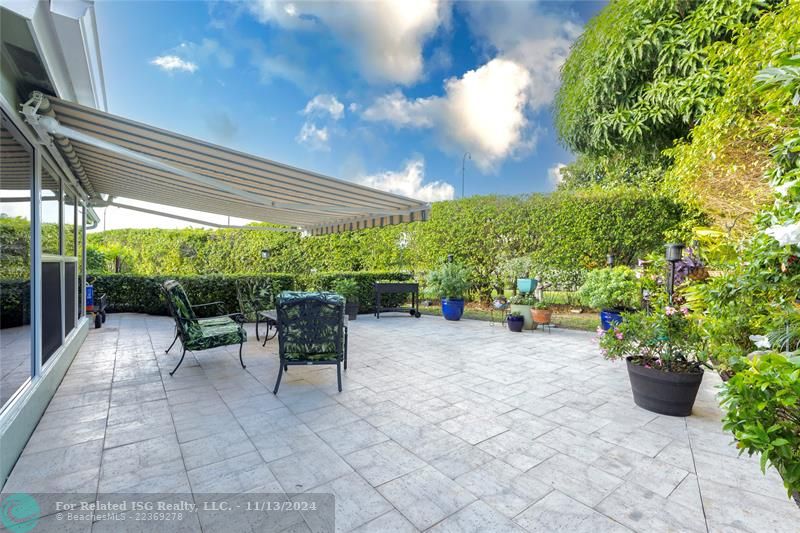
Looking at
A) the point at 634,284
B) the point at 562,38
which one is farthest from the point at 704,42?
the point at 562,38

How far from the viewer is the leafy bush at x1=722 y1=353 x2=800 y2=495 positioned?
1558mm

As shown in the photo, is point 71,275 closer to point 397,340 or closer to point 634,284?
point 397,340

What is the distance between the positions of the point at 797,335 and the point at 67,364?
8018mm

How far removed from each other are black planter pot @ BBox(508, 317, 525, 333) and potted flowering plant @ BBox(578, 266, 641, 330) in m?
1.80

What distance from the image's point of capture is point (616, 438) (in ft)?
10.9

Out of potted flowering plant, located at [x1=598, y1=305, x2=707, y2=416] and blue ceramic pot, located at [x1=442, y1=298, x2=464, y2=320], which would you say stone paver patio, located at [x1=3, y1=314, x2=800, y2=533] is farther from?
blue ceramic pot, located at [x1=442, y1=298, x2=464, y2=320]

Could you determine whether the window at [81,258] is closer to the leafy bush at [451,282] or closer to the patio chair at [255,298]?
the patio chair at [255,298]

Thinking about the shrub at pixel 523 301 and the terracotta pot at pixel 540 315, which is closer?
the terracotta pot at pixel 540 315

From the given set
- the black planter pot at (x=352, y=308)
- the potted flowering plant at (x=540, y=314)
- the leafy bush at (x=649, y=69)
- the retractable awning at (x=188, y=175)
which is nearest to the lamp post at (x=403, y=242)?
the black planter pot at (x=352, y=308)

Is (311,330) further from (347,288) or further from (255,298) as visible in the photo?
(347,288)

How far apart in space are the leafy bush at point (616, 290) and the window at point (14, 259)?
9.65 meters

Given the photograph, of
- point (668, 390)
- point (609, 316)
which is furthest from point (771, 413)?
point (609, 316)

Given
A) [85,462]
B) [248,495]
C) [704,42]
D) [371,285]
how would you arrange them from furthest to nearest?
[371,285] < [704,42] < [85,462] < [248,495]

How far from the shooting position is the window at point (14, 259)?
2896 millimetres
